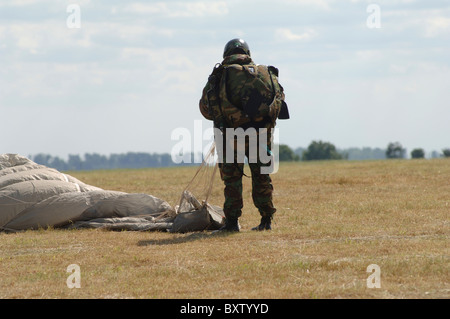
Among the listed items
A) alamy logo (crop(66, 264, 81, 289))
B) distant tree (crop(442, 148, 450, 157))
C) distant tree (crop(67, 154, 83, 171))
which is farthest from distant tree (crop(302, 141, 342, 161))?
alamy logo (crop(66, 264, 81, 289))

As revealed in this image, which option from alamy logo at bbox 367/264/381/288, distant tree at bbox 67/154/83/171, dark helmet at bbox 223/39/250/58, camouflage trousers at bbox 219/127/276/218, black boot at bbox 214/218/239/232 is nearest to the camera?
alamy logo at bbox 367/264/381/288

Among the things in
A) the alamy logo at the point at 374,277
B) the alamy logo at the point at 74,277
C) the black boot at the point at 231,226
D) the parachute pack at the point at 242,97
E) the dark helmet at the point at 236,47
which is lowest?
the alamy logo at the point at 74,277

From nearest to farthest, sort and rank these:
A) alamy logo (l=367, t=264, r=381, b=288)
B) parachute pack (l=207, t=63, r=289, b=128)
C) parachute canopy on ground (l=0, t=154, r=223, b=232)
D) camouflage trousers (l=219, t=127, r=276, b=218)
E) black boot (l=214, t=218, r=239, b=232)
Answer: alamy logo (l=367, t=264, r=381, b=288), parachute pack (l=207, t=63, r=289, b=128), camouflage trousers (l=219, t=127, r=276, b=218), black boot (l=214, t=218, r=239, b=232), parachute canopy on ground (l=0, t=154, r=223, b=232)

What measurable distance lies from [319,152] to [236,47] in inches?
2761

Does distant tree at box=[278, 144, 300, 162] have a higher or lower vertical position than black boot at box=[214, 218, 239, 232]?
higher

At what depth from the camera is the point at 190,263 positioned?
7609 mm

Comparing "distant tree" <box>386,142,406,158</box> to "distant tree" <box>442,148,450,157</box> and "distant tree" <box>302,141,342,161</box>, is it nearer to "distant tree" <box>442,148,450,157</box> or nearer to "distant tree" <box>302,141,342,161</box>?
"distant tree" <box>302,141,342,161</box>

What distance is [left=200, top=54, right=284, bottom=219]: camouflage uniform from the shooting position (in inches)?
369

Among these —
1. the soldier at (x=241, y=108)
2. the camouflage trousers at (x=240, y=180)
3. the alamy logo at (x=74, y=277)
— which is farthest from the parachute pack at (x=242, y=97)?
the alamy logo at (x=74, y=277)

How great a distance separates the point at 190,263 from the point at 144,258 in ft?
2.04

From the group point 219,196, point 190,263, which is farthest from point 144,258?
point 219,196

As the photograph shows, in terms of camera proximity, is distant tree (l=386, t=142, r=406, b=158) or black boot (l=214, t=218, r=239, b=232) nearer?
black boot (l=214, t=218, r=239, b=232)

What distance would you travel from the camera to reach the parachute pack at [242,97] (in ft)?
30.6

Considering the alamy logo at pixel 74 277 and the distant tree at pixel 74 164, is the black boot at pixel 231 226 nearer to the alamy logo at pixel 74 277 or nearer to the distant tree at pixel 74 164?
the alamy logo at pixel 74 277
